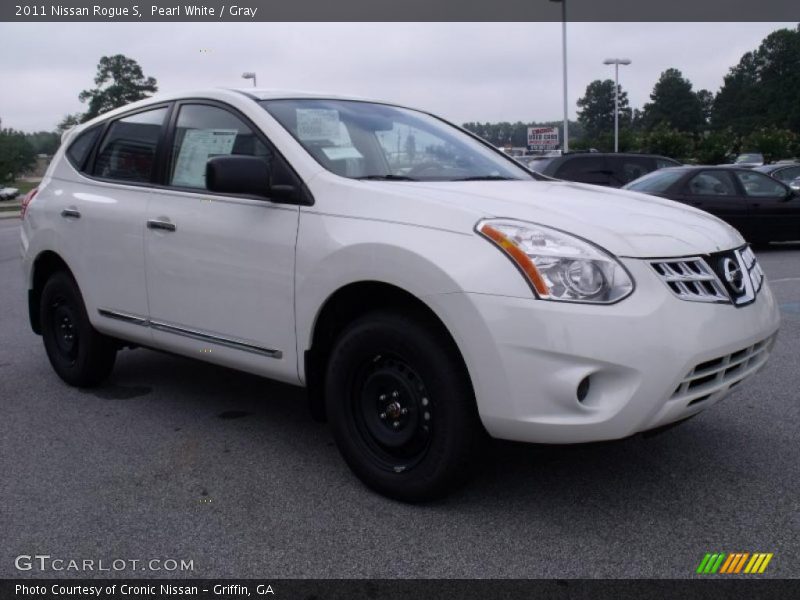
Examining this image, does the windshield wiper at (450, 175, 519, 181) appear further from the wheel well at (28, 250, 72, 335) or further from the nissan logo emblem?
the wheel well at (28, 250, 72, 335)

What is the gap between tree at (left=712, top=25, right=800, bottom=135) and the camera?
87.3m

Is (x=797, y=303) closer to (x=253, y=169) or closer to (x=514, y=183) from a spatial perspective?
(x=514, y=183)

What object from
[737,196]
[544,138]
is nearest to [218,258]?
[737,196]

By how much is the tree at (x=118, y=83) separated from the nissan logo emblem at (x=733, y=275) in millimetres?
83398

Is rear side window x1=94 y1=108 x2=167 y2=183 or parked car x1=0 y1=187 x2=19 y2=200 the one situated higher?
parked car x1=0 y1=187 x2=19 y2=200

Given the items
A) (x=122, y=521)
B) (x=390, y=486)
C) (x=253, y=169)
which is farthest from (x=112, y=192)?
(x=390, y=486)

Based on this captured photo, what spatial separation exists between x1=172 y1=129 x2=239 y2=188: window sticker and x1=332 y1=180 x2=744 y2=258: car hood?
0.96 metres

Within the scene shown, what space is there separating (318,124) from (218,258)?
0.80 metres

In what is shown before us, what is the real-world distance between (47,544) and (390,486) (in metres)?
1.30

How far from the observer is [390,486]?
3.36 m

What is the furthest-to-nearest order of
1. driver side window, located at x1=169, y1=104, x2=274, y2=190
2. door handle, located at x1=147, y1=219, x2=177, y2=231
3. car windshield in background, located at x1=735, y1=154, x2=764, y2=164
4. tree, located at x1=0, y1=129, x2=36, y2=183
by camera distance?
tree, located at x1=0, y1=129, x2=36, y2=183
car windshield in background, located at x1=735, y1=154, x2=764, y2=164
door handle, located at x1=147, y1=219, x2=177, y2=231
driver side window, located at x1=169, y1=104, x2=274, y2=190

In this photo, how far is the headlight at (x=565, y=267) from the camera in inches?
114

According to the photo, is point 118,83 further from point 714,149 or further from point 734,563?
point 734,563

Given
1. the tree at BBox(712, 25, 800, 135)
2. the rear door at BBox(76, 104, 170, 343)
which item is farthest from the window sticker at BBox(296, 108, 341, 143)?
the tree at BBox(712, 25, 800, 135)
